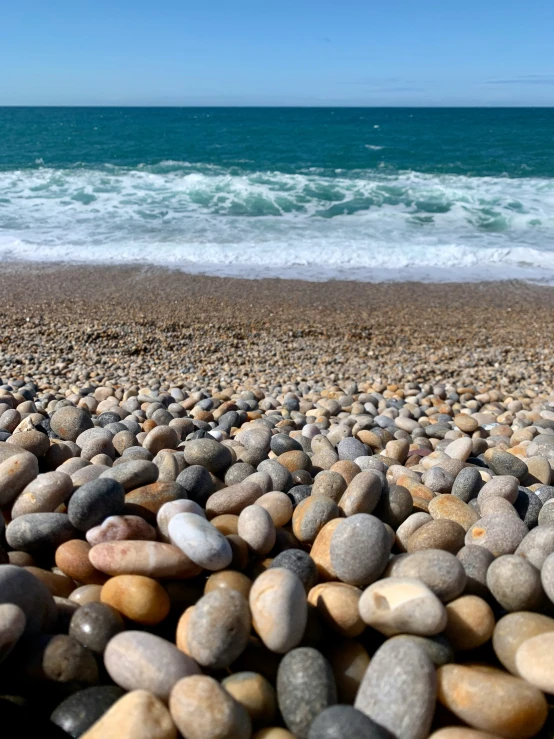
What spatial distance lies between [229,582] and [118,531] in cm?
33

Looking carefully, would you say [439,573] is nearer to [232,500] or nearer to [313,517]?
[313,517]

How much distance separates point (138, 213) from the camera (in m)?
12.1

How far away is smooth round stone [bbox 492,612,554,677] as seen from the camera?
4.44 feet

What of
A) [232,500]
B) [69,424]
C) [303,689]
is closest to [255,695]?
[303,689]

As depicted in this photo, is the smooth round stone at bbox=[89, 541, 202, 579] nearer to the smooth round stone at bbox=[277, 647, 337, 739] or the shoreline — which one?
the smooth round stone at bbox=[277, 647, 337, 739]

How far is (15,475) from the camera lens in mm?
1867

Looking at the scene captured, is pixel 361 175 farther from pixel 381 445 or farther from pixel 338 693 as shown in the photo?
pixel 338 693

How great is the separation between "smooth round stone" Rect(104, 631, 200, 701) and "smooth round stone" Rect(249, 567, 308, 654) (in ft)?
0.53

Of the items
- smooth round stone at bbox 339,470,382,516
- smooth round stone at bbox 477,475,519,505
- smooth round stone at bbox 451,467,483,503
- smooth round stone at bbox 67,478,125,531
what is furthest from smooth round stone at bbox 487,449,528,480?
smooth round stone at bbox 67,478,125,531

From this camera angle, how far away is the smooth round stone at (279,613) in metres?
1.33

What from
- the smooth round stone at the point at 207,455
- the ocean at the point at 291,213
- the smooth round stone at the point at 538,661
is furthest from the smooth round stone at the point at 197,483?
the ocean at the point at 291,213

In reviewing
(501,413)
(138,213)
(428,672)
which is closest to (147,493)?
(428,672)

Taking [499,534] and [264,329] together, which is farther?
[264,329]

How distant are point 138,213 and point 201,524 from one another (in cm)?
1136
